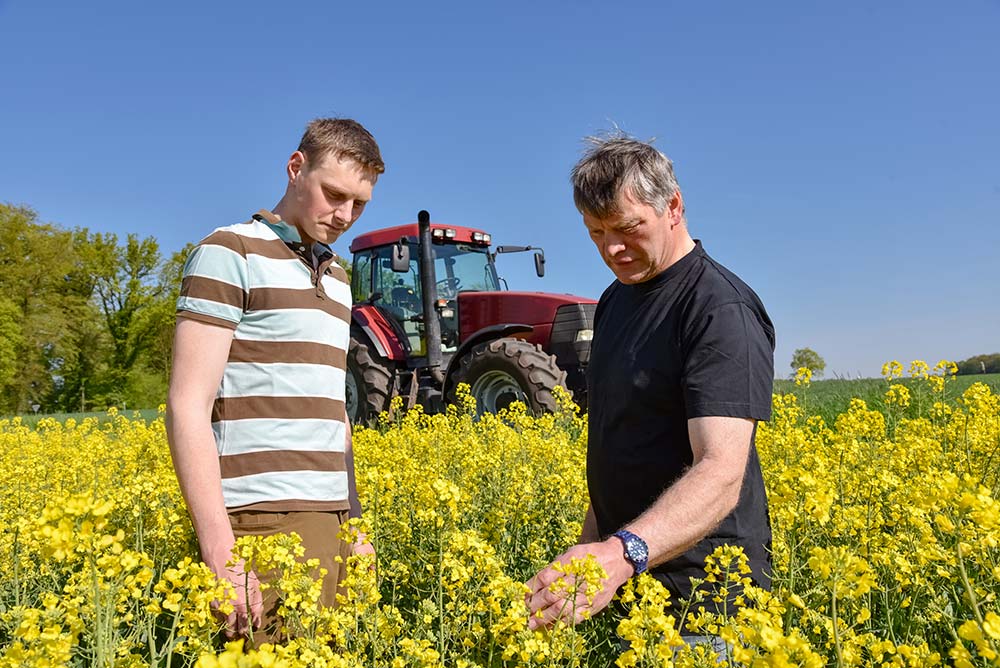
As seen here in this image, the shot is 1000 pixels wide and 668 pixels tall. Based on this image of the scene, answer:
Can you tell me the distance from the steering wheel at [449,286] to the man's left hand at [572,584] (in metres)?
7.10

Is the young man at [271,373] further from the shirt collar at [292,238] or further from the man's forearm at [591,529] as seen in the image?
the man's forearm at [591,529]

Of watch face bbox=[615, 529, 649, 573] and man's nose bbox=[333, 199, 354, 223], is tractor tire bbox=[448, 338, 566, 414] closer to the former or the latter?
man's nose bbox=[333, 199, 354, 223]

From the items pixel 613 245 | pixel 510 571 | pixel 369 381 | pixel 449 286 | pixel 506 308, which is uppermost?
pixel 449 286

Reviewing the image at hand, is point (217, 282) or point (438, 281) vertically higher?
point (438, 281)

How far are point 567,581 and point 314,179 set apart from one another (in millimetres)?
1324

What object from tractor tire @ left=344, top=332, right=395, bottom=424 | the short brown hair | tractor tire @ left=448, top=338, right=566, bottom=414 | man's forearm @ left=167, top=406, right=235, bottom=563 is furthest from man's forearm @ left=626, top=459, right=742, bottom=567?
tractor tire @ left=344, top=332, right=395, bottom=424

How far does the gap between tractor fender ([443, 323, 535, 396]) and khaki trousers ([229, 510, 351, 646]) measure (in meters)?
5.64

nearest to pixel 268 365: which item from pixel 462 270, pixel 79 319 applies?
pixel 462 270

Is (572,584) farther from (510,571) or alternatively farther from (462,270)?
(462,270)

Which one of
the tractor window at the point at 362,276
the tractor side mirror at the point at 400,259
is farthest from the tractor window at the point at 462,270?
the tractor side mirror at the point at 400,259

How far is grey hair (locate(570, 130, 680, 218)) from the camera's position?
215 centimetres

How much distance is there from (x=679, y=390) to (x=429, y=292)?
6.14 m

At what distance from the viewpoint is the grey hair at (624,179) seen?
215cm

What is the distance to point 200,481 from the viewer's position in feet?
6.07
